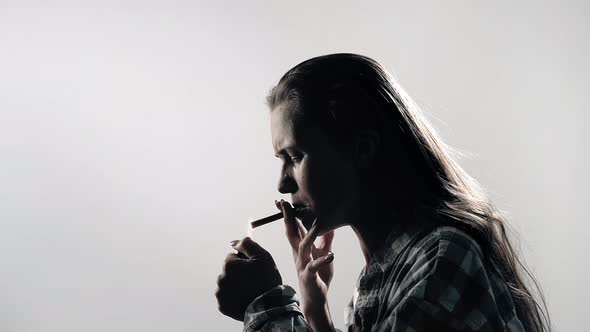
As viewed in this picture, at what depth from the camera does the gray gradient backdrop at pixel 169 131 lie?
5.53ft

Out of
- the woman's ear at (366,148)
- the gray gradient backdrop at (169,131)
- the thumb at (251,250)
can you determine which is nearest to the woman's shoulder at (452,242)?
the woman's ear at (366,148)

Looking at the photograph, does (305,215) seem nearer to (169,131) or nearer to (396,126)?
(396,126)

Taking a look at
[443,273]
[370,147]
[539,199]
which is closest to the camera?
[443,273]

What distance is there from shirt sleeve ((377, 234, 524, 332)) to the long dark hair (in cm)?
6

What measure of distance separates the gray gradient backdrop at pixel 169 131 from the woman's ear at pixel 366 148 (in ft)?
3.32

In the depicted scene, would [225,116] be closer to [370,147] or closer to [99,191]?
[99,191]

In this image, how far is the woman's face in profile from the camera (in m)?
0.74

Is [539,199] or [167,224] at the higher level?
[167,224]

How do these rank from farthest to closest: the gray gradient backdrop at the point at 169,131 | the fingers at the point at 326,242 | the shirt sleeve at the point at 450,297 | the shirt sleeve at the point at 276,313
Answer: the gray gradient backdrop at the point at 169,131 → the fingers at the point at 326,242 → the shirt sleeve at the point at 276,313 → the shirt sleeve at the point at 450,297

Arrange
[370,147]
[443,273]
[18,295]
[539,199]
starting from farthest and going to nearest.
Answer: [539,199], [18,295], [370,147], [443,273]

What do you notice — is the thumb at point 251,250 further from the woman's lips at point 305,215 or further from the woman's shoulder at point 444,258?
the woman's shoulder at point 444,258

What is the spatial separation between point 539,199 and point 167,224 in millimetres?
1034

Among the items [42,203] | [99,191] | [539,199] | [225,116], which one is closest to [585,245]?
[539,199]

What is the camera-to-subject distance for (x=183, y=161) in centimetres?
174
